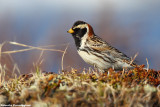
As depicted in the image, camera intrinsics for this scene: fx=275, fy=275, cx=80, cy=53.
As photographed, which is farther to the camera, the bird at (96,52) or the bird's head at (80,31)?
the bird's head at (80,31)

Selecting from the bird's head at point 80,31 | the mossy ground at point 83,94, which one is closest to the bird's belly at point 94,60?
the bird's head at point 80,31

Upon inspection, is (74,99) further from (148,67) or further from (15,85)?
(148,67)

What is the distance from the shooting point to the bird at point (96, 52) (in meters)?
5.75

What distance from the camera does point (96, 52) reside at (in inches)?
232

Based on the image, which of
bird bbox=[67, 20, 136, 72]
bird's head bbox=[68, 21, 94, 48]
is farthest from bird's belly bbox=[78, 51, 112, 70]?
bird's head bbox=[68, 21, 94, 48]

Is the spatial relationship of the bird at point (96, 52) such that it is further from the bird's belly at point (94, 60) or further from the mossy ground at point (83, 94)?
the mossy ground at point (83, 94)

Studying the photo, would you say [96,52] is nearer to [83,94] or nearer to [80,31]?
[80,31]

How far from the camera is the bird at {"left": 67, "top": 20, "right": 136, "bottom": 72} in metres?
5.75

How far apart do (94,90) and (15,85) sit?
54.0 inches

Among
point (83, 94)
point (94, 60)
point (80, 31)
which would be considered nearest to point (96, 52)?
point (94, 60)

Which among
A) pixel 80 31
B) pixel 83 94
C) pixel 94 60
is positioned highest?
pixel 80 31

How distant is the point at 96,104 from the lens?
8.92 feet

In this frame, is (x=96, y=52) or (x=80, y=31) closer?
(x=96, y=52)

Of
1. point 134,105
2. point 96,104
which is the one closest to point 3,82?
point 96,104
